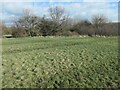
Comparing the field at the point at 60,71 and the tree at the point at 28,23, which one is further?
the tree at the point at 28,23

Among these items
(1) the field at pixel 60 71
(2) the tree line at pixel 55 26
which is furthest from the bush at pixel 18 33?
(1) the field at pixel 60 71

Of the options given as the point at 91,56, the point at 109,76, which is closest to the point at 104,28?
the point at 91,56

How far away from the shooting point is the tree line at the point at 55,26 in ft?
144

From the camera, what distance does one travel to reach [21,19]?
47.2 meters

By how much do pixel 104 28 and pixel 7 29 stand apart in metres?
21.1

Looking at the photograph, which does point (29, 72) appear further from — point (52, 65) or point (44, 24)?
point (44, 24)

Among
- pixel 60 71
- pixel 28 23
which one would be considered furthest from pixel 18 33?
pixel 60 71

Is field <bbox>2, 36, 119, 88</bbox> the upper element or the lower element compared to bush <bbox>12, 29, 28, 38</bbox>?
lower

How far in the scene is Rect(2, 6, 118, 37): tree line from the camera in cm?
4375

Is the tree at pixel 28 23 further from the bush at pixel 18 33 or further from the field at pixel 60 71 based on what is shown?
the field at pixel 60 71

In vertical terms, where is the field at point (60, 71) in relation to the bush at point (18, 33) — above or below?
below

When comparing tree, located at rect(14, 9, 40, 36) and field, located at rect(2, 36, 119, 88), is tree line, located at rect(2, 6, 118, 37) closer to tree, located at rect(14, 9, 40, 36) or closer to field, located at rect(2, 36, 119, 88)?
tree, located at rect(14, 9, 40, 36)

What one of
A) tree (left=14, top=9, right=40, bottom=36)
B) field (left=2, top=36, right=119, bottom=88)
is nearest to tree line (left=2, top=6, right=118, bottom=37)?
tree (left=14, top=9, right=40, bottom=36)

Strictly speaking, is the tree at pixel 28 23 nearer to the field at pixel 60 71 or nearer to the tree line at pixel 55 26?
the tree line at pixel 55 26
